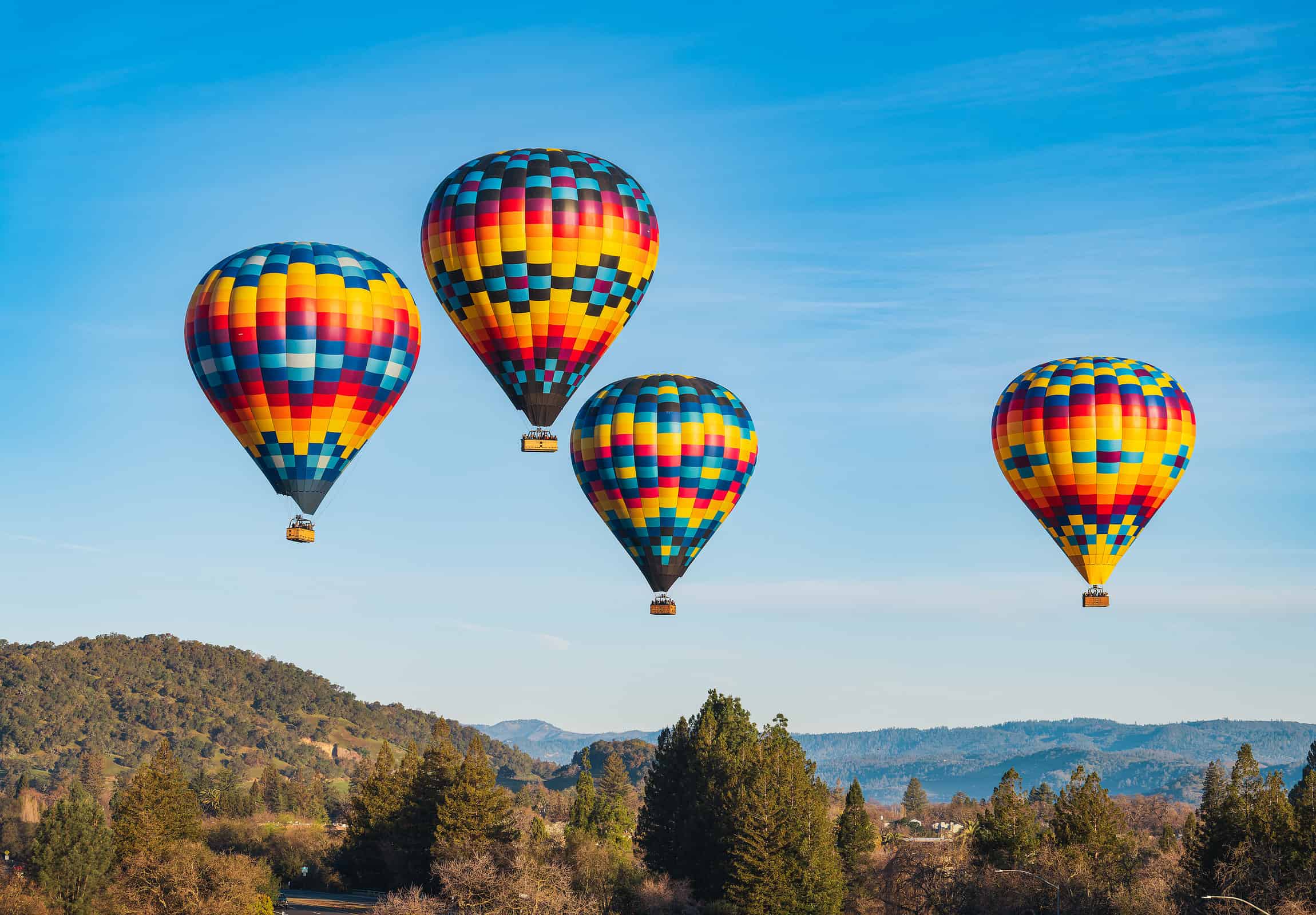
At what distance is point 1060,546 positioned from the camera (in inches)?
2368

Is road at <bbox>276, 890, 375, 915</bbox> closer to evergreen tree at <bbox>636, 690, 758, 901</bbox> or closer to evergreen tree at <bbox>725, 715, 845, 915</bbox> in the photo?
evergreen tree at <bbox>636, 690, 758, 901</bbox>

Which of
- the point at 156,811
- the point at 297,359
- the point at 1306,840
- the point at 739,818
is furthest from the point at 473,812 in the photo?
the point at 1306,840

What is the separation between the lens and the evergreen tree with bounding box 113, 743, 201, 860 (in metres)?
96.7

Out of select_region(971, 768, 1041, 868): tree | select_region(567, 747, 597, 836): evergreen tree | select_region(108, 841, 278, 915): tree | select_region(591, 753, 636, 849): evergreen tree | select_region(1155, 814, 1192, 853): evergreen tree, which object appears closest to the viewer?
select_region(971, 768, 1041, 868): tree

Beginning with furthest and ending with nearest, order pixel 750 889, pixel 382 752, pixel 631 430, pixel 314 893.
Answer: pixel 382 752, pixel 314 893, pixel 750 889, pixel 631 430

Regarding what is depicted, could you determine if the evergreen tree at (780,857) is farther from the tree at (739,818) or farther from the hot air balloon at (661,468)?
the hot air balloon at (661,468)

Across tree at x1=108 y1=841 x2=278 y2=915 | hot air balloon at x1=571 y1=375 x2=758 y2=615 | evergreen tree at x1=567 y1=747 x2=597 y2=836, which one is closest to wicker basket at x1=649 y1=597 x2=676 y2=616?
hot air balloon at x1=571 y1=375 x2=758 y2=615

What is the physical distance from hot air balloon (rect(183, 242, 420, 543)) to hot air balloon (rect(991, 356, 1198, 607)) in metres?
25.7

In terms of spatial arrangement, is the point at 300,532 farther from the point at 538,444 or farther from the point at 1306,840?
the point at 1306,840

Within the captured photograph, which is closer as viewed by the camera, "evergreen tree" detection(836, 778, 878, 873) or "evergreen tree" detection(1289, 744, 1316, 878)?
"evergreen tree" detection(1289, 744, 1316, 878)

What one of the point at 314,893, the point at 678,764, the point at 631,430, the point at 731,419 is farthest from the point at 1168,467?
the point at 314,893

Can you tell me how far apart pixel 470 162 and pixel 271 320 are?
28.8 feet

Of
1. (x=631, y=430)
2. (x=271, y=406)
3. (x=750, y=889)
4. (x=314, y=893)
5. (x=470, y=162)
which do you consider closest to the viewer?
(x=271, y=406)

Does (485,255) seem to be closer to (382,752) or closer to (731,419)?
(731,419)
